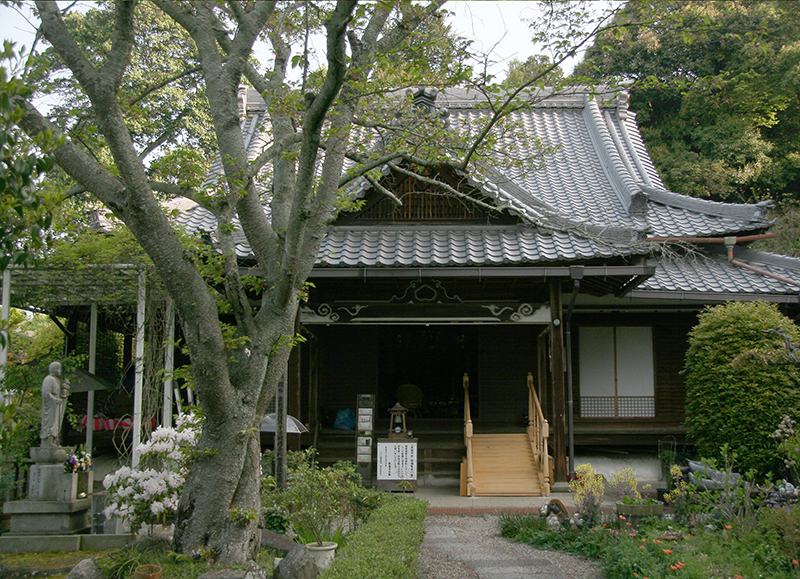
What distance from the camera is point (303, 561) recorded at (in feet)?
17.5

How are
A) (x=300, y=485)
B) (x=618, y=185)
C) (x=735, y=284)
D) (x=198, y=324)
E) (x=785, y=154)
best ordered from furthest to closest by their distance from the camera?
(x=785, y=154) < (x=618, y=185) < (x=735, y=284) < (x=300, y=485) < (x=198, y=324)

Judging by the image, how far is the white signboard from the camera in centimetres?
1088

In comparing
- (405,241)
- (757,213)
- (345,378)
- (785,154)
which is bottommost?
(345,378)

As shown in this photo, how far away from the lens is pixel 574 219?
1184 centimetres

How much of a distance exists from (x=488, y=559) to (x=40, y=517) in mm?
5583

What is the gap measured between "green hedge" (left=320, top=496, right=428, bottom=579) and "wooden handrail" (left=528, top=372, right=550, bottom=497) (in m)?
3.44

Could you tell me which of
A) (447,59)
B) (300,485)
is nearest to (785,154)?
(447,59)

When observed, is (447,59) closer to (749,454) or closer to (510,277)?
(510,277)

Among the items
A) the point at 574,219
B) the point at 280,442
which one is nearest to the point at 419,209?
the point at 574,219

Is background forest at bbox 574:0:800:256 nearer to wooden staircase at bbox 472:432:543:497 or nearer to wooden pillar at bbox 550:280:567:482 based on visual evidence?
wooden pillar at bbox 550:280:567:482

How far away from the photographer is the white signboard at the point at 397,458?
10875 mm

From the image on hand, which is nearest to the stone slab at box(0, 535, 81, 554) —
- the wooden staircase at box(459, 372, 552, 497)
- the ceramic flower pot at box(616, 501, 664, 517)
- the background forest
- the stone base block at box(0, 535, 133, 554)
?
the stone base block at box(0, 535, 133, 554)

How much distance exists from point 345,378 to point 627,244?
7.12 m

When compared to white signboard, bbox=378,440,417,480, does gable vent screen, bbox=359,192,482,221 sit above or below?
above
